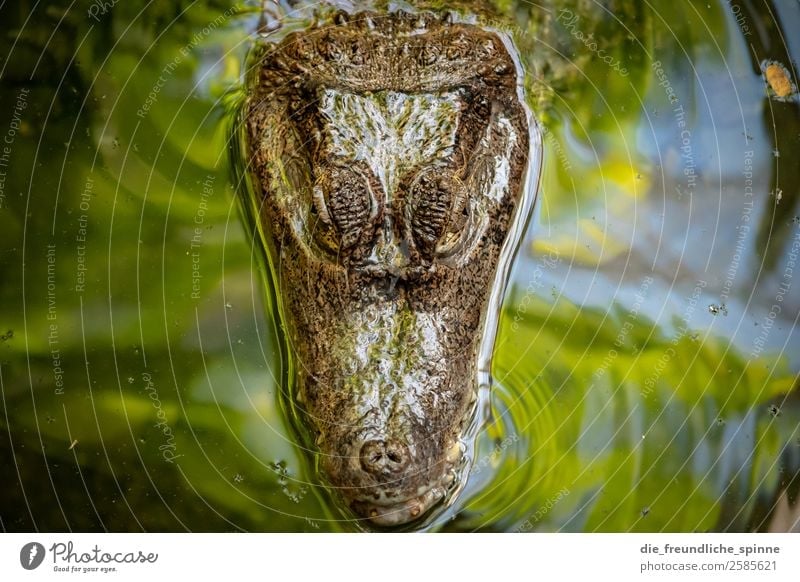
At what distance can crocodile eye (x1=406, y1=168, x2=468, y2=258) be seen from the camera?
8.70 feet

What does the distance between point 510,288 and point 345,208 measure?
0.82 m

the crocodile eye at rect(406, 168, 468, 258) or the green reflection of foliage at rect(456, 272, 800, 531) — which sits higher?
the crocodile eye at rect(406, 168, 468, 258)

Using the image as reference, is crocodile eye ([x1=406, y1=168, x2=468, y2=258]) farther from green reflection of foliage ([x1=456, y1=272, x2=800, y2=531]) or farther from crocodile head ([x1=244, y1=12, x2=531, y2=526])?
green reflection of foliage ([x1=456, y1=272, x2=800, y2=531])

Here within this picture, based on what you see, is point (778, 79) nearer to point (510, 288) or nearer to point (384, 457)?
point (510, 288)

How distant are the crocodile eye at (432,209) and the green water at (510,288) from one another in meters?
0.52

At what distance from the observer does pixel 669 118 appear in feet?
10.5

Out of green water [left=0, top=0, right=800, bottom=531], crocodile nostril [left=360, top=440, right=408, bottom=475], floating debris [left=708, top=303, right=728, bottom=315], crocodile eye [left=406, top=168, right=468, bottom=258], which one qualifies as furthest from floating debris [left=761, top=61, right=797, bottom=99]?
crocodile nostril [left=360, top=440, right=408, bottom=475]

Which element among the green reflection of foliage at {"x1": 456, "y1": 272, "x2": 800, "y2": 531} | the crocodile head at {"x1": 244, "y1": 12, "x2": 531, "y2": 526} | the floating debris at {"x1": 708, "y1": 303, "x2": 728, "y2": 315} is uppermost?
the crocodile head at {"x1": 244, "y1": 12, "x2": 531, "y2": 526}

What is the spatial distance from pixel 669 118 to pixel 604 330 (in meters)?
0.95

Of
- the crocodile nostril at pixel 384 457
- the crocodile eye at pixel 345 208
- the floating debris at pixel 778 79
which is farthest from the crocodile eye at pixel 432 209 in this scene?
the floating debris at pixel 778 79

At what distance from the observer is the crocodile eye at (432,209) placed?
104 inches

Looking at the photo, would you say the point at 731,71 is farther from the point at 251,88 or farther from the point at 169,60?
the point at 169,60

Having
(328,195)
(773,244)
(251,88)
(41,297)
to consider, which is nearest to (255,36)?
(251,88)

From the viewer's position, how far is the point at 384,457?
8.17 ft
